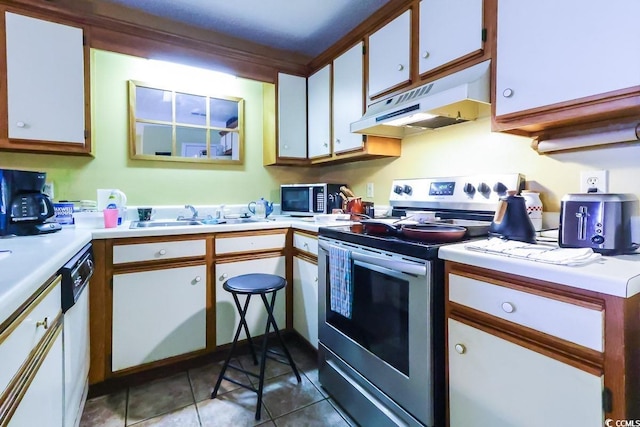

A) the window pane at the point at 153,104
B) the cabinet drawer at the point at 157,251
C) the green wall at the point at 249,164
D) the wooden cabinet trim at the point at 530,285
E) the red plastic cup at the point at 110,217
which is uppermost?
the window pane at the point at 153,104

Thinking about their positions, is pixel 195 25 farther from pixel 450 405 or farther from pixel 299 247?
pixel 450 405

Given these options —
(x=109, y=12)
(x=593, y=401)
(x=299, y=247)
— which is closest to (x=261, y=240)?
(x=299, y=247)

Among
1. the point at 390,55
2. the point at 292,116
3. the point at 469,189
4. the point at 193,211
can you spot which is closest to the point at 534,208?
the point at 469,189

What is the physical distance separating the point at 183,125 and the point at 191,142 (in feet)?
0.45

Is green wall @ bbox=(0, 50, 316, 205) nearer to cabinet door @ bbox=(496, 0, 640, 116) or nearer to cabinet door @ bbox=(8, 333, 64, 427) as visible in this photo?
cabinet door @ bbox=(8, 333, 64, 427)

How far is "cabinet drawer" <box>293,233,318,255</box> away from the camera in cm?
196

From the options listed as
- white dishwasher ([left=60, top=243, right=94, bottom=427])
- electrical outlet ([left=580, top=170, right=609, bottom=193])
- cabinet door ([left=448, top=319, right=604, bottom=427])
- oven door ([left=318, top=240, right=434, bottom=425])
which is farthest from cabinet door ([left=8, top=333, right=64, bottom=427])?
electrical outlet ([left=580, top=170, right=609, bottom=193])

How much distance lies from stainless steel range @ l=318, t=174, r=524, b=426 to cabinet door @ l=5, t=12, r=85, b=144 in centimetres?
165

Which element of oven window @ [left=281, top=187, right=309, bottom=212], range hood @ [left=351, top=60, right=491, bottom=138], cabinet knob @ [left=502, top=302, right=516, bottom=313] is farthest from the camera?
oven window @ [left=281, top=187, right=309, bottom=212]

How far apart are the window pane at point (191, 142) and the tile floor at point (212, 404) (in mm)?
1551

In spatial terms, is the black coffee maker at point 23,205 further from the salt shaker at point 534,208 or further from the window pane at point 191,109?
the salt shaker at point 534,208

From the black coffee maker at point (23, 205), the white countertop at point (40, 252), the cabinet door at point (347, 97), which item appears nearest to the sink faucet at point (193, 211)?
the white countertop at point (40, 252)

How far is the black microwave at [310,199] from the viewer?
2389 millimetres

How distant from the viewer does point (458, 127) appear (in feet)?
5.97
